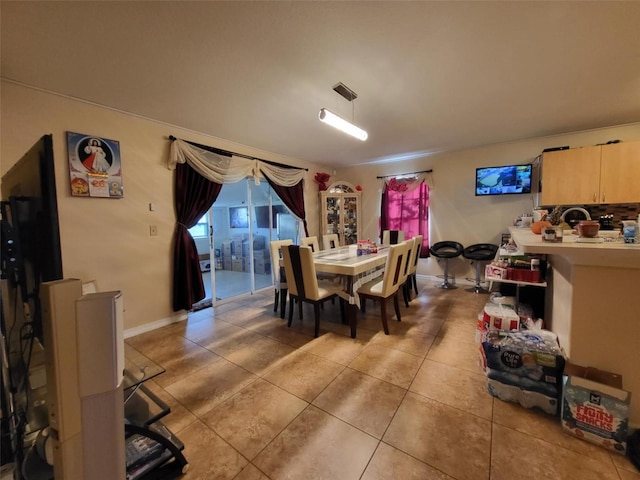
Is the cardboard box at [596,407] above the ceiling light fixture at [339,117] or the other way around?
the other way around

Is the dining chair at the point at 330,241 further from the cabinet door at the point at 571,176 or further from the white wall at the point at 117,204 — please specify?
the cabinet door at the point at 571,176

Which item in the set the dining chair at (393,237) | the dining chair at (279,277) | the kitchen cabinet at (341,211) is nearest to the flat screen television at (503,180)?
the dining chair at (393,237)

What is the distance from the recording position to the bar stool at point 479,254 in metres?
4.03

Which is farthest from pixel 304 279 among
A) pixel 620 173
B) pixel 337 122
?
pixel 620 173

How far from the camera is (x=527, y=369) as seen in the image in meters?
1.62

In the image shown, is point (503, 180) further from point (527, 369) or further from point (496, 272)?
point (527, 369)

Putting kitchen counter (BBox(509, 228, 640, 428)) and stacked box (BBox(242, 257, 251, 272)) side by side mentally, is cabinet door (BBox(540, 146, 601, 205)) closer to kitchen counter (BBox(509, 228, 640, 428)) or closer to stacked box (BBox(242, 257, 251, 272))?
kitchen counter (BBox(509, 228, 640, 428))

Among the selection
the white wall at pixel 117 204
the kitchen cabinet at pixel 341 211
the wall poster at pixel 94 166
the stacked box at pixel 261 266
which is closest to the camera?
the white wall at pixel 117 204

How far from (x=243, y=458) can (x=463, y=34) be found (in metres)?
2.94

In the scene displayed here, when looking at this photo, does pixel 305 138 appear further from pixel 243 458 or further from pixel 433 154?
pixel 243 458

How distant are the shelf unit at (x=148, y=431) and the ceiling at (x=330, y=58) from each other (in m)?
2.04

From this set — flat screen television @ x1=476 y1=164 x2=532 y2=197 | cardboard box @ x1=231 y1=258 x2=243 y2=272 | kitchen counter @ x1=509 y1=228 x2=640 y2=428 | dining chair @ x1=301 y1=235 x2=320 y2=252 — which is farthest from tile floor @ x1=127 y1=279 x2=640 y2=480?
flat screen television @ x1=476 y1=164 x2=532 y2=197

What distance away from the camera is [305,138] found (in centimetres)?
374

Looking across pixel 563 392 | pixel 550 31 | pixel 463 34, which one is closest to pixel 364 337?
pixel 563 392
